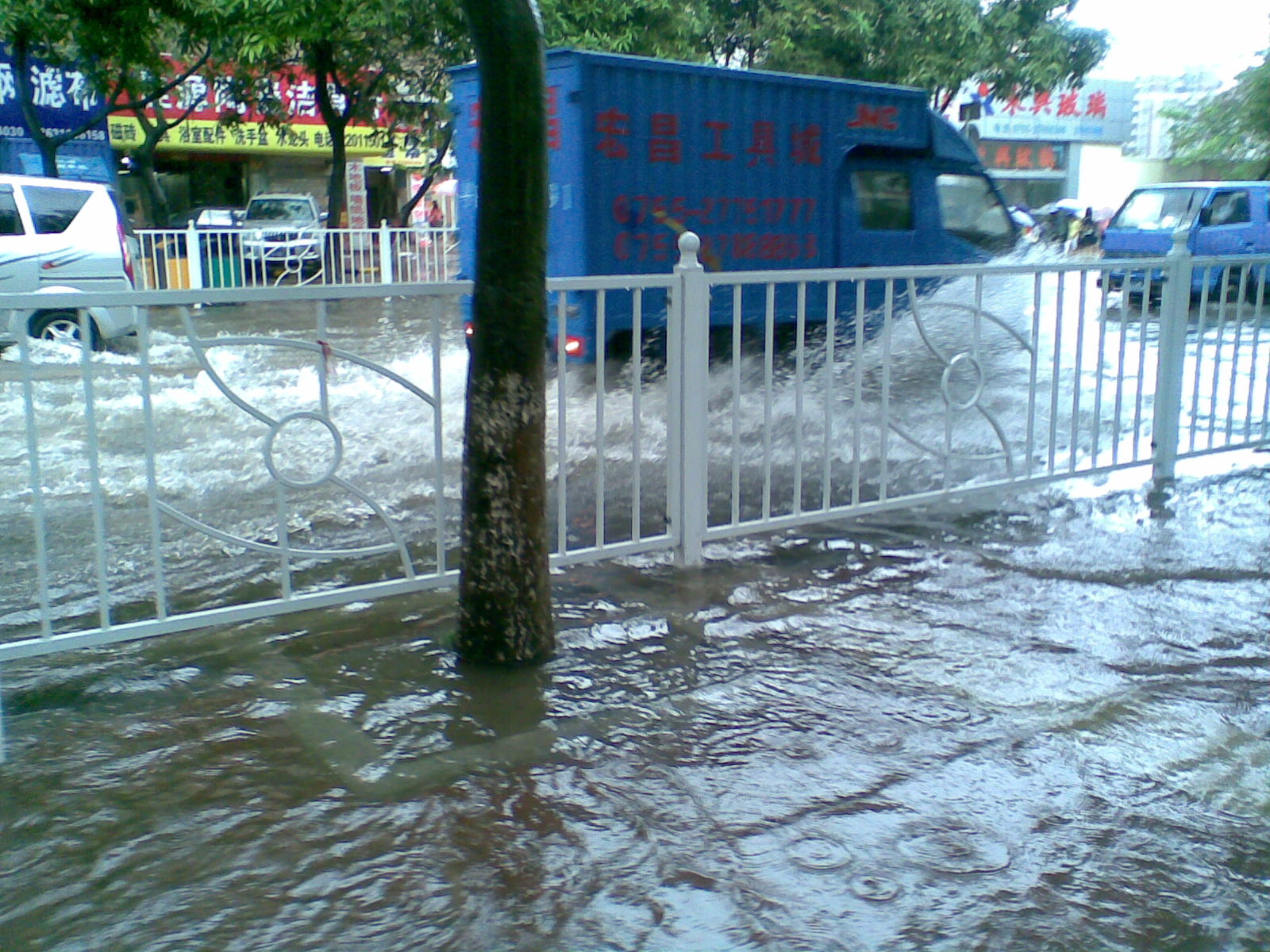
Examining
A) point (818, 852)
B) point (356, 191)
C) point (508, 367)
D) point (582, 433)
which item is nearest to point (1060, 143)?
point (356, 191)

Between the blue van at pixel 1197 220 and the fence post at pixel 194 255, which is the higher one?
the blue van at pixel 1197 220

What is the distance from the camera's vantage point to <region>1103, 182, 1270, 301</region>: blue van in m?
17.9

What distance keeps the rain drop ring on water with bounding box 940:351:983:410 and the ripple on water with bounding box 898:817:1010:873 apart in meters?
2.88

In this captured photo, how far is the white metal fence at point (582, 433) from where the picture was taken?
425 centimetres

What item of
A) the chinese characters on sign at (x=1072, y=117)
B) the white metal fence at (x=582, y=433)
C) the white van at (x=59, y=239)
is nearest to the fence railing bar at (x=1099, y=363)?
the white metal fence at (x=582, y=433)

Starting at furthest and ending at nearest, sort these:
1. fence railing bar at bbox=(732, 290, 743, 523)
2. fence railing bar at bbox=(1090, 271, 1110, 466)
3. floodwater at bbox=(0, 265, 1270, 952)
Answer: fence railing bar at bbox=(1090, 271, 1110, 466)
fence railing bar at bbox=(732, 290, 743, 523)
floodwater at bbox=(0, 265, 1270, 952)

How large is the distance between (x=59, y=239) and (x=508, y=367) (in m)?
10.3

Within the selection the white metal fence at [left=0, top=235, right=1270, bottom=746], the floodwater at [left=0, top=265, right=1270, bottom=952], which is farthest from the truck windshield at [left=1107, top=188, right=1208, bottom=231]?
the floodwater at [left=0, top=265, right=1270, bottom=952]

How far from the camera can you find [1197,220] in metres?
18.2

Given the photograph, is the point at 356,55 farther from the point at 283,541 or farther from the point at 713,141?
the point at 283,541

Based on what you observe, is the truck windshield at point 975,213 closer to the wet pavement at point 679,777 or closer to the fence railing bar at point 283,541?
the wet pavement at point 679,777

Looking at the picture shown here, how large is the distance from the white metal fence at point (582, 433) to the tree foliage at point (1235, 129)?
21.0 meters

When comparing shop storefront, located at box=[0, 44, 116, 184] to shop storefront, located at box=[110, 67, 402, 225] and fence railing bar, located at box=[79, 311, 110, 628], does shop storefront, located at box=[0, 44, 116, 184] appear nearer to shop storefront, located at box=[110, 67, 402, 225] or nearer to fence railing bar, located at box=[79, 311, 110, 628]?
shop storefront, located at box=[110, 67, 402, 225]

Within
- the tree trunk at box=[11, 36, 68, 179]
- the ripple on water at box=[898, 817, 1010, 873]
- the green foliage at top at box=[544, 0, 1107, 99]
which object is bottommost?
the ripple on water at box=[898, 817, 1010, 873]
